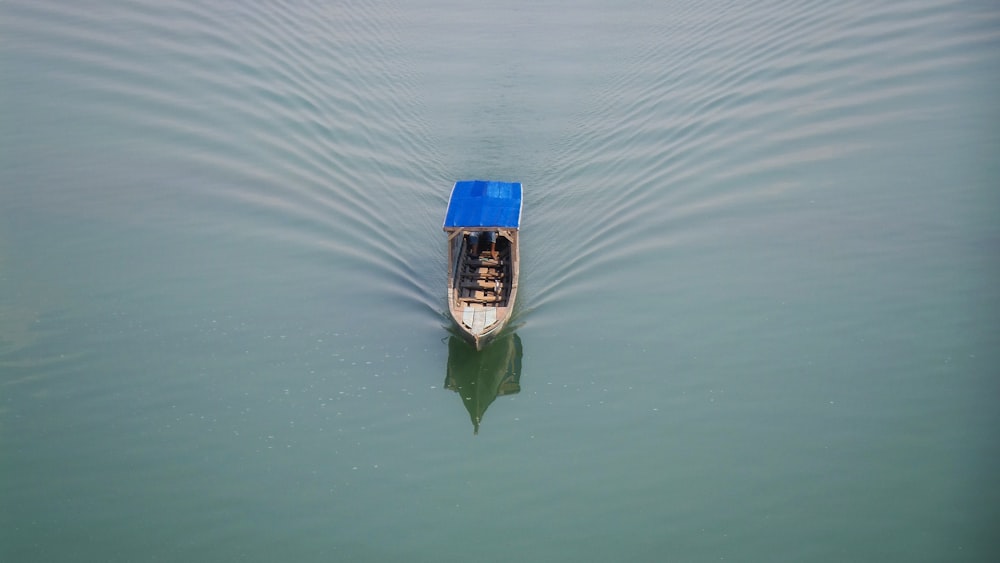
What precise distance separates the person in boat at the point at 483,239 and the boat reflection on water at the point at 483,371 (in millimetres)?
1846

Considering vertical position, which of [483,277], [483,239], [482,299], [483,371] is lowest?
[483,371]

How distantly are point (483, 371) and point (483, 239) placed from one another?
9.31 ft

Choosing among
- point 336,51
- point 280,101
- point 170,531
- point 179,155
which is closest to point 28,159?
point 179,155

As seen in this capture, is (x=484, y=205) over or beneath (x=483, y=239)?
over

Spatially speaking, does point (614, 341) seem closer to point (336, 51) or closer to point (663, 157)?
point (663, 157)

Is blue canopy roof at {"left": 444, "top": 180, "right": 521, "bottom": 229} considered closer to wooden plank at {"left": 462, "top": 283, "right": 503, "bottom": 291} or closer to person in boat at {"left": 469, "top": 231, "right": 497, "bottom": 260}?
person in boat at {"left": 469, "top": 231, "right": 497, "bottom": 260}

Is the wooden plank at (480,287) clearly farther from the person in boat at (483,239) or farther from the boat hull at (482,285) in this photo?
the person in boat at (483,239)

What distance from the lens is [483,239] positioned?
596 inches

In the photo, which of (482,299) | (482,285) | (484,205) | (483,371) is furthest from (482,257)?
(483,371)

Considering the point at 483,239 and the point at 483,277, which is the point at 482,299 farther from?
the point at 483,239

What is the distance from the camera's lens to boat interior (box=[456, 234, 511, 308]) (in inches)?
540

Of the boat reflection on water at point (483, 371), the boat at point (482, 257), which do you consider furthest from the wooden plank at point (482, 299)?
the boat reflection on water at point (483, 371)

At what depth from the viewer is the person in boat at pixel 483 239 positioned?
14.8 metres

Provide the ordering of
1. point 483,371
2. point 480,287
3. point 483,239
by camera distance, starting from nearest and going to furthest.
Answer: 1. point 483,371
2. point 480,287
3. point 483,239
